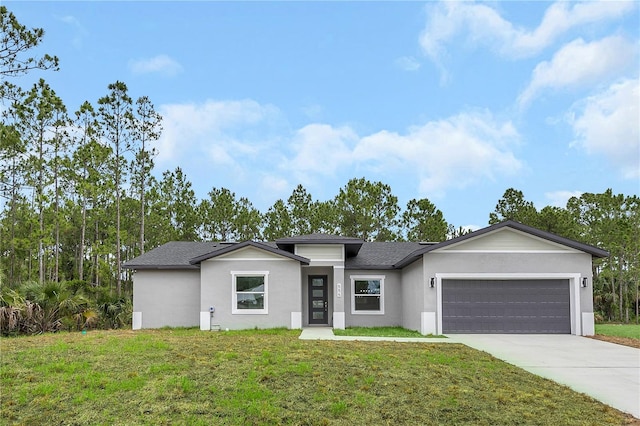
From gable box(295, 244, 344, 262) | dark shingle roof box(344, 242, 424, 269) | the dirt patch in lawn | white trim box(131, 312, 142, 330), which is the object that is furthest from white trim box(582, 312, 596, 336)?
white trim box(131, 312, 142, 330)

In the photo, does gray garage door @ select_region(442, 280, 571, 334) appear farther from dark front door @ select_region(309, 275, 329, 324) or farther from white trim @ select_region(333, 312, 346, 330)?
dark front door @ select_region(309, 275, 329, 324)

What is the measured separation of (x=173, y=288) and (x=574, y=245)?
14.5 meters

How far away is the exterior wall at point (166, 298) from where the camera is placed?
63.8ft

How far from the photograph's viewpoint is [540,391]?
7793 mm

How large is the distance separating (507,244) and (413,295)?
3.68m

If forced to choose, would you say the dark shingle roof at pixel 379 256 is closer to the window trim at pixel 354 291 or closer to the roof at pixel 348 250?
the roof at pixel 348 250

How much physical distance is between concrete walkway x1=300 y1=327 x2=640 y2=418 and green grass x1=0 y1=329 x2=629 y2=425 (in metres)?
0.51

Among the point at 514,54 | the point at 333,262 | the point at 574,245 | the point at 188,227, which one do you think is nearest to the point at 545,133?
the point at 514,54

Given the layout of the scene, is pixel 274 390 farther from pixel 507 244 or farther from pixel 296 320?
pixel 507 244

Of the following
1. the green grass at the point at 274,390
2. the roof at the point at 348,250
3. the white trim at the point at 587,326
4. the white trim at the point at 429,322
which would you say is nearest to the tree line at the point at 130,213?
the roof at the point at 348,250

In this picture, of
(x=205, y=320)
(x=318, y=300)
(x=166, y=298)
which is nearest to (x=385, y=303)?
(x=318, y=300)

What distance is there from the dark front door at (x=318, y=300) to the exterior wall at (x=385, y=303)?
2.62 feet

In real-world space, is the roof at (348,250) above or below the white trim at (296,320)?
above

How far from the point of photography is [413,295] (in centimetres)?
1809
